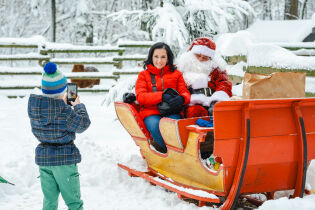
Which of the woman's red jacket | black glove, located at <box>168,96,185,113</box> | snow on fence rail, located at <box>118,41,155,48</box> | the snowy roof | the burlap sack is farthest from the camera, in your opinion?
the snowy roof

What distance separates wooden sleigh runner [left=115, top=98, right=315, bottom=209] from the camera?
2.93 metres

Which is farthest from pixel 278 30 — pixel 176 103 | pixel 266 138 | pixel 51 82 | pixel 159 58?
pixel 51 82

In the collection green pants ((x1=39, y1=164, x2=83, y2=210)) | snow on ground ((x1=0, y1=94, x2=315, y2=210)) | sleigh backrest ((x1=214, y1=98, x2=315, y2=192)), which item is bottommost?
snow on ground ((x1=0, y1=94, x2=315, y2=210))

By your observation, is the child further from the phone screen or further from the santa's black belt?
the santa's black belt

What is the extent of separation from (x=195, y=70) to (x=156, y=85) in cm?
48

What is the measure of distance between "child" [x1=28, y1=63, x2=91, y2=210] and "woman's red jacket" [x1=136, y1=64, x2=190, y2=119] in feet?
4.31

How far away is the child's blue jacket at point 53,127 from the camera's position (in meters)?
2.82

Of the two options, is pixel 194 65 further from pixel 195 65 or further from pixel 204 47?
pixel 204 47

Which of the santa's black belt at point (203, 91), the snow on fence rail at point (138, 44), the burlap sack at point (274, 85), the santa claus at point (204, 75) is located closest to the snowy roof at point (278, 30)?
the snow on fence rail at point (138, 44)

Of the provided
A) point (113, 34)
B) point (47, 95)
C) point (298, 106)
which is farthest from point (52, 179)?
point (113, 34)

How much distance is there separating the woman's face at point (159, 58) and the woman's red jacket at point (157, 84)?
5cm

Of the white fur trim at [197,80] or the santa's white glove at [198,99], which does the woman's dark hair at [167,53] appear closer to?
the white fur trim at [197,80]

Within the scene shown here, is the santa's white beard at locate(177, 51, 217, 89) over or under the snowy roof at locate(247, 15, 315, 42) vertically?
under

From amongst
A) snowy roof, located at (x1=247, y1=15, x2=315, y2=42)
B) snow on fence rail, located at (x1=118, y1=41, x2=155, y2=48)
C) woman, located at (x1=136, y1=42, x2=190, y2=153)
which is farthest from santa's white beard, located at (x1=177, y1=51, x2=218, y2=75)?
snowy roof, located at (x1=247, y1=15, x2=315, y2=42)
